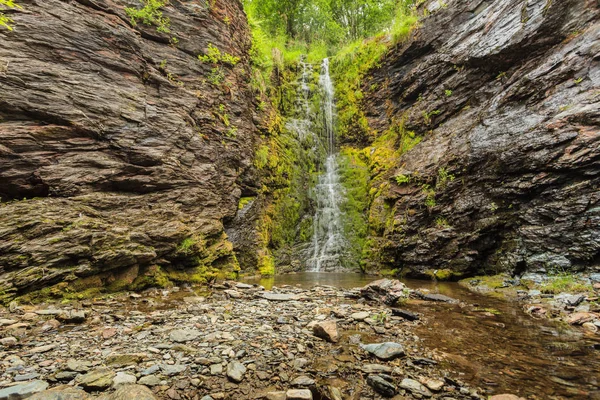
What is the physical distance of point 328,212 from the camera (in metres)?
14.8

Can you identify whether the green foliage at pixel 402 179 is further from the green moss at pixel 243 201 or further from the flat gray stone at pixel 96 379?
the flat gray stone at pixel 96 379

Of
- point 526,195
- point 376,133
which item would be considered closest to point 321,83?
point 376,133

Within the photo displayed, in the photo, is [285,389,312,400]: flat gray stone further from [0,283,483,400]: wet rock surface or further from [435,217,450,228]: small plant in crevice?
[435,217,450,228]: small plant in crevice

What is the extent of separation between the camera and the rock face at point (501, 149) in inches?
319

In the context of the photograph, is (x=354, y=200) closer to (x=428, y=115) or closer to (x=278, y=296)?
(x=428, y=115)

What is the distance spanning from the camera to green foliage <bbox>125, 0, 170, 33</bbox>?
9.20 meters

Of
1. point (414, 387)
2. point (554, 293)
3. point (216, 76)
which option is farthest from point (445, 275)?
point (216, 76)

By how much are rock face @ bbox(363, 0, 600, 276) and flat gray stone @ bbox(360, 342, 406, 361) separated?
7.50 metres

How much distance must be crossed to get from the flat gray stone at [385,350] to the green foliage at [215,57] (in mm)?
11333

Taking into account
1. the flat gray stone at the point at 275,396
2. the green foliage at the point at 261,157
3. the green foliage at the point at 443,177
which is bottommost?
the flat gray stone at the point at 275,396

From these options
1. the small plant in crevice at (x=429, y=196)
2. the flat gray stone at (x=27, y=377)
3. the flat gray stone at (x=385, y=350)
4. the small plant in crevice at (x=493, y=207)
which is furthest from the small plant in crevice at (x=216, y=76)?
the small plant in crevice at (x=493, y=207)

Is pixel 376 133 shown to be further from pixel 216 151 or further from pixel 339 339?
pixel 339 339

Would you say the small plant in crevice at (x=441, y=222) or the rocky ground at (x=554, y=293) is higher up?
the small plant in crevice at (x=441, y=222)

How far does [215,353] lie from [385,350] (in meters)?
2.10
